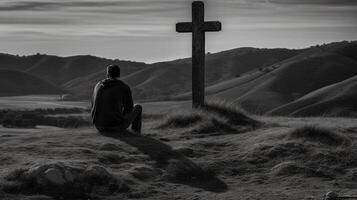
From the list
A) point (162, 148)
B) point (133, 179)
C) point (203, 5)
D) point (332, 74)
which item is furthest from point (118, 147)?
point (332, 74)

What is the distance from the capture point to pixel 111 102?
12359 mm

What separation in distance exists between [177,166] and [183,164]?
0.54 ft

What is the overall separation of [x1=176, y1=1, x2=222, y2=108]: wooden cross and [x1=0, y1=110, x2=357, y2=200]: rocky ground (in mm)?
2307

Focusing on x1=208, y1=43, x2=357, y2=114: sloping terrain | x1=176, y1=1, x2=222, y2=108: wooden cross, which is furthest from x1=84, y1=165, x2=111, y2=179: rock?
x1=208, y1=43, x2=357, y2=114: sloping terrain

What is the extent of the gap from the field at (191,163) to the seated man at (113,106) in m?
0.27

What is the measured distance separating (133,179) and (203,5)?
7.47 metres

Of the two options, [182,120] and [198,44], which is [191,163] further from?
[198,44]

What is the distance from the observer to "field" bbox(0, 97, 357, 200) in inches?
346

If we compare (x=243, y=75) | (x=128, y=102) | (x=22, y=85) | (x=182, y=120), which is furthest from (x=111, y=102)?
(x=22, y=85)

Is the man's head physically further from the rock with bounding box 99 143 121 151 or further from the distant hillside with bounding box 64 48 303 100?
the distant hillside with bounding box 64 48 303 100

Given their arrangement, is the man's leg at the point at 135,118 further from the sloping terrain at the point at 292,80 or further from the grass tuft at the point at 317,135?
the sloping terrain at the point at 292,80

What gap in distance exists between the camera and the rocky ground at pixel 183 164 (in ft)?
28.8

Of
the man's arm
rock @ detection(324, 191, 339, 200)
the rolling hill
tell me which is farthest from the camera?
the rolling hill

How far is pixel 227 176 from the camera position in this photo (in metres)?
10.1
